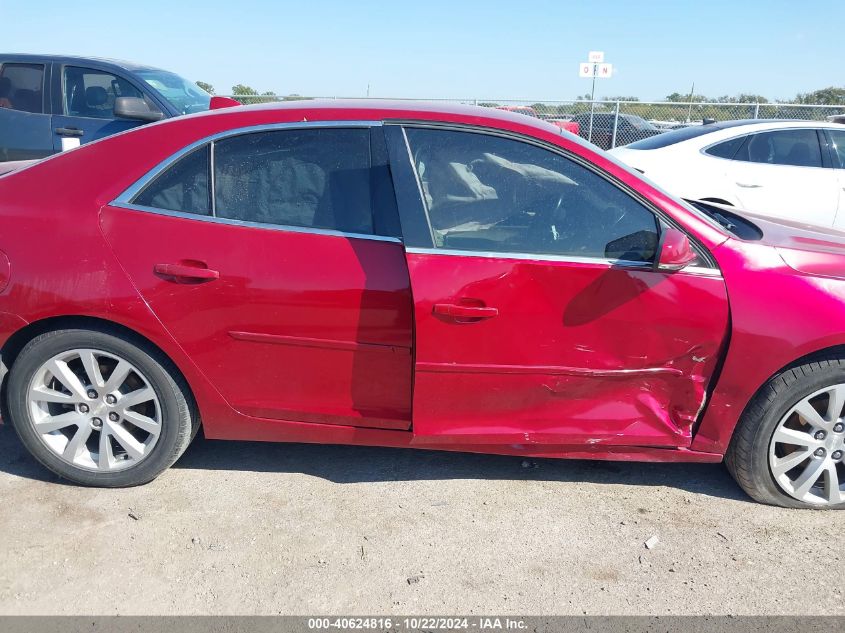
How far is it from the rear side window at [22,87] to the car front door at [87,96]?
180mm

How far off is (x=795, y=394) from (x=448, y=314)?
4.89ft

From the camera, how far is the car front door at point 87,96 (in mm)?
6973

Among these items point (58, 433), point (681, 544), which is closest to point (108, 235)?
point (58, 433)

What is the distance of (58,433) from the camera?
3150 mm

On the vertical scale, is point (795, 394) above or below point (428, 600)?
above

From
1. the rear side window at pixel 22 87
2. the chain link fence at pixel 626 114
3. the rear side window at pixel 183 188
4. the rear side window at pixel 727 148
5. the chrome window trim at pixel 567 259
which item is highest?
the chain link fence at pixel 626 114

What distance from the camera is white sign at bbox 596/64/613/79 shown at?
50.5ft

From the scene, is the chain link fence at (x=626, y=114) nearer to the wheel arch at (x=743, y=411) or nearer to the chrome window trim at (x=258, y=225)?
the chrome window trim at (x=258, y=225)

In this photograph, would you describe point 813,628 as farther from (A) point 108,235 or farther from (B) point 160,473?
(A) point 108,235

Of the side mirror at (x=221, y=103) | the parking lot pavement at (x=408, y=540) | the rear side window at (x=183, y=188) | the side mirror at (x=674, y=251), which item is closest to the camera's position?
the parking lot pavement at (x=408, y=540)

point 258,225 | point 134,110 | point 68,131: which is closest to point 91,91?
point 68,131

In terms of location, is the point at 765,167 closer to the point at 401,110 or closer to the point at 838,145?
the point at 838,145

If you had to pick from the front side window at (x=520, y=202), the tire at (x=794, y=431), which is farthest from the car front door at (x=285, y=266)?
the tire at (x=794, y=431)

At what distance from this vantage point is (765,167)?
23.0ft
